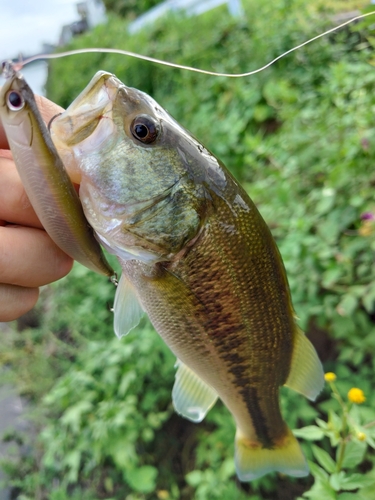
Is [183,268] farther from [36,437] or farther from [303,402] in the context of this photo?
[36,437]

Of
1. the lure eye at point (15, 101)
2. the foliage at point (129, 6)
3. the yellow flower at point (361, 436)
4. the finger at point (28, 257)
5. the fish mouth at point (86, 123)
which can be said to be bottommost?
the yellow flower at point (361, 436)

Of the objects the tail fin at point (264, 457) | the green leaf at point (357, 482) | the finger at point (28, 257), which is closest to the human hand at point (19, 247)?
the finger at point (28, 257)

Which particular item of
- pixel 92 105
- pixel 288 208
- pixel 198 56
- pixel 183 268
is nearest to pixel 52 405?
pixel 288 208

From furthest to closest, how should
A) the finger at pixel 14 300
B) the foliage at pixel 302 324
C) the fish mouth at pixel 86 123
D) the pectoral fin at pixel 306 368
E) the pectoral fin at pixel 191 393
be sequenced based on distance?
1. the foliage at pixel 302 324
2. the pectoral fin at pixel 191 393
3. the pectoral fin at pixel 306 368
4. the finger at pixel 14 300
5. the fish mouth at pixel 86 123

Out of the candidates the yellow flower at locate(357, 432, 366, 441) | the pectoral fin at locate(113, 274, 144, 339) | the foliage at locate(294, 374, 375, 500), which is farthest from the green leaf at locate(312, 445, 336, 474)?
the pectoral fin at locate(113, 274, 144, 339)

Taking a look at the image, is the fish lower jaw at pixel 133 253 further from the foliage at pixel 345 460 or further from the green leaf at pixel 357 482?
the green leaf at pixel 357 482

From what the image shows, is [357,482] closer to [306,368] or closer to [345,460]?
[345,460]

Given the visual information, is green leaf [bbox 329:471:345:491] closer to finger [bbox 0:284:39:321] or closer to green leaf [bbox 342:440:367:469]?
green leaf [bbox 342:440:367:469]
